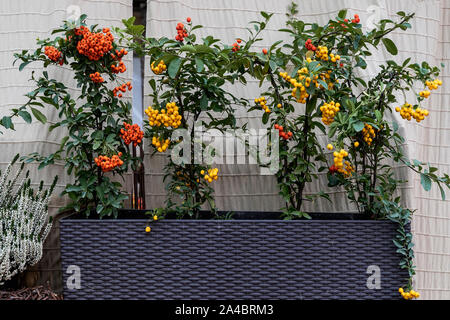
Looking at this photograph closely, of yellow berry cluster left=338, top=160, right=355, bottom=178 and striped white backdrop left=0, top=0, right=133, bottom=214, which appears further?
striped white backdrop left=0, top=0, right=133, bottom=214

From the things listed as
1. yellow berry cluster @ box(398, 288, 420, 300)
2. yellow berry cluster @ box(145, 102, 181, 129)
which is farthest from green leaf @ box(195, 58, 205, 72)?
yellow berry cluster @ box(398, 288, 420, 300)

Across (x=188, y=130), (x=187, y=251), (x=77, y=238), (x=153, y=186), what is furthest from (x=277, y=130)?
(x=77, y=238)

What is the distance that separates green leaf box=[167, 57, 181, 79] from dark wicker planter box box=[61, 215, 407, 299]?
1.72 feet

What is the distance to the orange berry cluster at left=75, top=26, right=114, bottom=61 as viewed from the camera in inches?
64.6

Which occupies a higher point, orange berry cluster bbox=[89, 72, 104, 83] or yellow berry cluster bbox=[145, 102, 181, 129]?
orange berry cluster bbox=[89, 72, 104, 83]

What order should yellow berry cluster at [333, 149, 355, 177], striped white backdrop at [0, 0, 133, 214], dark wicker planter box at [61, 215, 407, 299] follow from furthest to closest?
striped white backdrop at [0, 0, 133, 214]
dark wicker planter box at [61, 215, 407, 299]
yellow berry cluster at [333, 149, 355, 177]

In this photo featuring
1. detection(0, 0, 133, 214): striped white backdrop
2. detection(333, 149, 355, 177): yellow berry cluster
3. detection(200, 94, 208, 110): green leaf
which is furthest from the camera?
detection(0, 0, 133, 214): striped white backdrop

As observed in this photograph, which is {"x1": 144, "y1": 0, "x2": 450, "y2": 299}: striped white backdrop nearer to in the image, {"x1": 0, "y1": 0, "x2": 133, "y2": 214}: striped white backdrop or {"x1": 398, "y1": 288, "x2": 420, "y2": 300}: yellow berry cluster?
{"x1": 0, "y1": 0, "x2": 133, "y2": 214}: striped white backdrop

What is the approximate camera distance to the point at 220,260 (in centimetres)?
166

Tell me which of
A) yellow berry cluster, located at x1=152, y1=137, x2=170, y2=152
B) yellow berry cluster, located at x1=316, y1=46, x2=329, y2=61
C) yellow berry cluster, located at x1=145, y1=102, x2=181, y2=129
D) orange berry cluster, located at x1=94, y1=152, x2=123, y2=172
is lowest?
orange berry cluster, located at x1=94, y1=152, x2=123, y2=172

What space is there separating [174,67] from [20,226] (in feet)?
2.89

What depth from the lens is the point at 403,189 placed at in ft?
6.77

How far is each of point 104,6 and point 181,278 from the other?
4.27ft
